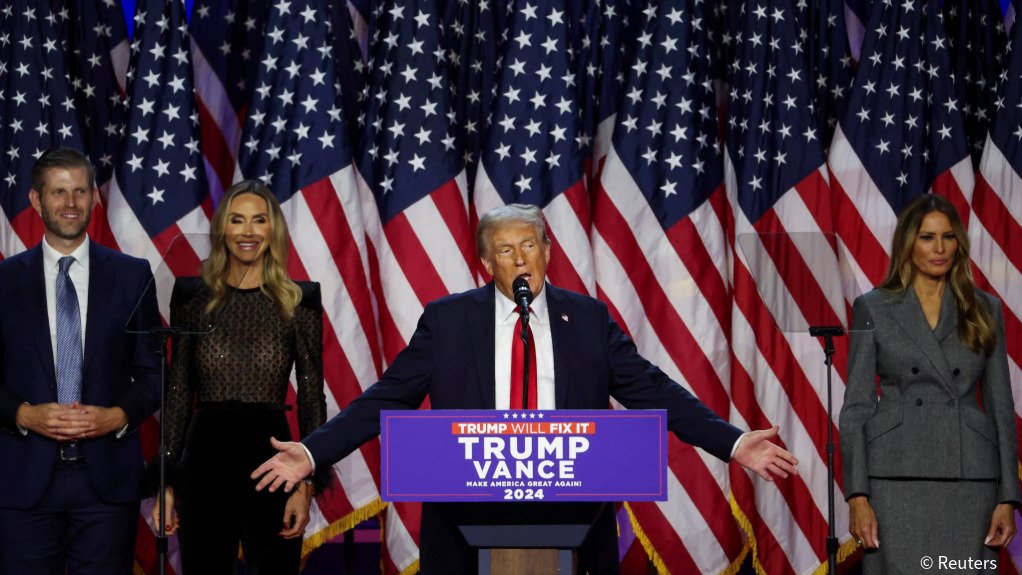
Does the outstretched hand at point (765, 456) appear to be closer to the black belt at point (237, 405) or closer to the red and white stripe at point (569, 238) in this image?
the black belt at point (237, 405)

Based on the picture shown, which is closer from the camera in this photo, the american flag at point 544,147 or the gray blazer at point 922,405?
the gray blazer at point 922,405

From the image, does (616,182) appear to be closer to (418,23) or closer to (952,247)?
(418,23)

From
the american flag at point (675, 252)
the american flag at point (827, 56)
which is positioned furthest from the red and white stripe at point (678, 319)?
the american flag at point (827, 56)

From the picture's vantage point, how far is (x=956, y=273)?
368 centimetres

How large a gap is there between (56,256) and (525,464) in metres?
2.00

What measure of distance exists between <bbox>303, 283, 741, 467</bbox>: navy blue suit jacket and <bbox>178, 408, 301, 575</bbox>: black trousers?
61cm

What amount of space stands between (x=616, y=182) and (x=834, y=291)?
174 cm

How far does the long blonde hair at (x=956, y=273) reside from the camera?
3.61 metres

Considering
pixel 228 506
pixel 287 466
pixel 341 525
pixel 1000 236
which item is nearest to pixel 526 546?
pixel 287 466

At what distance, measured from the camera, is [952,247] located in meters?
3.66

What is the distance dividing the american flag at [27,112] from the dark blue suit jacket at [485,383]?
2520 mm

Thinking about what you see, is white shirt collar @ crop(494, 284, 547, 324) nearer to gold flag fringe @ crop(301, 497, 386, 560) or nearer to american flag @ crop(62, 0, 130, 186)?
gold flag fringe @ crop(301, 497, 386, 560)

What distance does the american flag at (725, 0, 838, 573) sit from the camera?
16.1 ft

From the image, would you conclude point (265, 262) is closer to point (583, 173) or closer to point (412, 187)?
point (412, 187)
